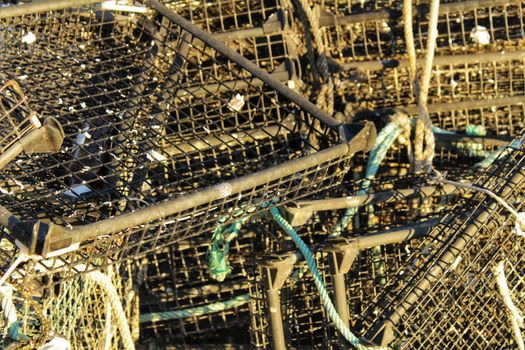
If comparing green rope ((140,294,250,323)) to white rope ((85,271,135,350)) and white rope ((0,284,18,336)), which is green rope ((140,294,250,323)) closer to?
white rope ((85,271,135,350))

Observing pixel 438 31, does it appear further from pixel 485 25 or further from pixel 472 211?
pixel 472 211

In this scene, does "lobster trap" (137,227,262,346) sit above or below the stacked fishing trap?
below

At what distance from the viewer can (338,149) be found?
2311mm

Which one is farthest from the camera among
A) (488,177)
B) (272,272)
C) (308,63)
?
(308,63)

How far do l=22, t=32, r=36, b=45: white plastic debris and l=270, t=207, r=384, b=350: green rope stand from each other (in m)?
0.93

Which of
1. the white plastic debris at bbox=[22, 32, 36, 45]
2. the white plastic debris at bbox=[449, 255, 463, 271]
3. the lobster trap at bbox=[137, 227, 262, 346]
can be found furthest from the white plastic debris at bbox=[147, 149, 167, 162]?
the white plastic debris at bbox=[449, 255, 463, 271]

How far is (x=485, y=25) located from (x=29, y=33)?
1.50 m

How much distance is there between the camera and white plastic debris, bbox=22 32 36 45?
295 centimetres

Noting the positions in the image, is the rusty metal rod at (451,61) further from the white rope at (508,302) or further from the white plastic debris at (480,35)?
the white rope at (508,302)

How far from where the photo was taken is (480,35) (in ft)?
10.5

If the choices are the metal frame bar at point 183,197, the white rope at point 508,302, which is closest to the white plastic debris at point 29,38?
the metal frame bar at point 183,197

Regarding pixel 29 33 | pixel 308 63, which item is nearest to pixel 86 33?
pixel 29 33

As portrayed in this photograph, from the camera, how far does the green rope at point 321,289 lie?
2.50 m

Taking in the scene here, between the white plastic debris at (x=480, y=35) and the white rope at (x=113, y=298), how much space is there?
1.45 metres
